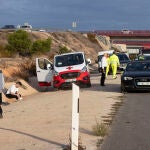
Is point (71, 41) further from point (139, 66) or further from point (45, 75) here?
point (139, 66)

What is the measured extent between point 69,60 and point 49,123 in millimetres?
13578

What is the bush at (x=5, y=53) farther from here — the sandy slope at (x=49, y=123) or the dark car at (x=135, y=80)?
the sandy slope at (x=49, y=123)

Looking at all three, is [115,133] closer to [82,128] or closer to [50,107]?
[82,128]

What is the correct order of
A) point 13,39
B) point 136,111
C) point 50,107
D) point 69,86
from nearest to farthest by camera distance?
point 136,111 → point 50,107 → point 69,86 → point 13,39

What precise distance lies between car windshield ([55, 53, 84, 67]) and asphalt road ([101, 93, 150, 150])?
8.71 meters

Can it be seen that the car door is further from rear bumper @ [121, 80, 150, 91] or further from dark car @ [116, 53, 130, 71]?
dark car @ [116, 53, 130, 71]

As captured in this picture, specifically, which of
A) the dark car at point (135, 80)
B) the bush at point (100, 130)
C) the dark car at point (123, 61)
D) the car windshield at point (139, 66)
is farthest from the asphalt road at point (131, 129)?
the dark car at point (123, 61)

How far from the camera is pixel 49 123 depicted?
43.5 feet

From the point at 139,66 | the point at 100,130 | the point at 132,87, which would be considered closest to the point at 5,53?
the point at 139,66

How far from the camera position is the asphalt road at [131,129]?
32.9 ft

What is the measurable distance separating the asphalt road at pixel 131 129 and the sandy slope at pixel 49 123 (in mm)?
431

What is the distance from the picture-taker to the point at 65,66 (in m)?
26.2

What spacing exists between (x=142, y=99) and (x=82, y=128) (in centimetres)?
766

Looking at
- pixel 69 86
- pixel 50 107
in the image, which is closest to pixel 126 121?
pixel 50 107
